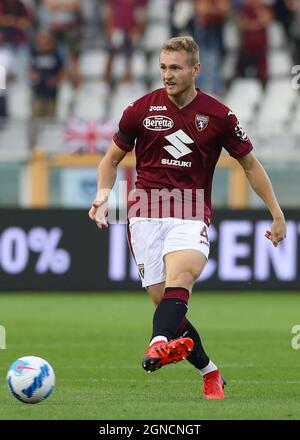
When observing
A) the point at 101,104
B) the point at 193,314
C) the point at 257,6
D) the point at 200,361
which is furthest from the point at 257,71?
the point at 200,361

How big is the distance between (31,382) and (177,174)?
5.49 feet

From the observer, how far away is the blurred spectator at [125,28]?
858 inches

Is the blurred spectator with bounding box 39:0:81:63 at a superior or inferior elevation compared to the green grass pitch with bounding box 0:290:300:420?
superior

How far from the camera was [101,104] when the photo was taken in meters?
21.7

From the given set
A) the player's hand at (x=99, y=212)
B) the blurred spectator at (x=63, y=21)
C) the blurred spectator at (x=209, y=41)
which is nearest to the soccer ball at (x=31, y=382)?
the player's hand at (x=99, y=212)

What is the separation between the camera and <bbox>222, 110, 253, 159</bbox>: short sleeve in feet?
27.5

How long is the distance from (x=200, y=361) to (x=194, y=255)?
2.63 feet

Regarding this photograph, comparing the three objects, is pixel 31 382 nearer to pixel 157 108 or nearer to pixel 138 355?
pixel 157 108

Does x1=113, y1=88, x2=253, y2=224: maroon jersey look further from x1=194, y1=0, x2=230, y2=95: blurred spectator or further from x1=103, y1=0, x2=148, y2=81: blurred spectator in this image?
x1=103, y1=0, x2=148, y2=81: blurred spectator

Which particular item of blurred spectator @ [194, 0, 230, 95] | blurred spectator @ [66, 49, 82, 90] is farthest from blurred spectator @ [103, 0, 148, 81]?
blurred spectator @ [194, 0, 230, 95]

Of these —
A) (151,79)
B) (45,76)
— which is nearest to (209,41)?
(151,79)

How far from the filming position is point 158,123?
8.31 m

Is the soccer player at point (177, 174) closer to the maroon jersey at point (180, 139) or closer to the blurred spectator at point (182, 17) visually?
the maroon jersey at point (180, 139)

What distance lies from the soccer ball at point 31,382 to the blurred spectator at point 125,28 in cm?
1418
